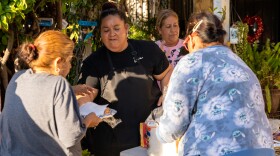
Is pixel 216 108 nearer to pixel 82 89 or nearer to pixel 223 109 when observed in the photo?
pixel 223 109

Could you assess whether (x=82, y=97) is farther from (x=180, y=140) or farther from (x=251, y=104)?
(x=251, y=104)

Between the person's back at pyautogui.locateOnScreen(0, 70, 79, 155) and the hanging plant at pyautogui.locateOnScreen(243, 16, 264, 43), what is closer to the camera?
the person's back at pyautogui.locateOnScreen(0, 70, 79, 155)

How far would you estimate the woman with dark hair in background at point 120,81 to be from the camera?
9.00 ft

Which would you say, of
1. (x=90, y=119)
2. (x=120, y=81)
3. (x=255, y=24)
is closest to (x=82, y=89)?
(x=120, y=81)

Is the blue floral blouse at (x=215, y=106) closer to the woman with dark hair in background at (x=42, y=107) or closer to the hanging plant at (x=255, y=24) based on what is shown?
the woman with dark hair in background at (x=42, y=107)

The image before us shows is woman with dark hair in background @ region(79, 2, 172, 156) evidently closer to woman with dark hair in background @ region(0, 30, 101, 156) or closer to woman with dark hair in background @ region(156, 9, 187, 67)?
woman with dark hair in background @ region(0, 30, 101, 156)

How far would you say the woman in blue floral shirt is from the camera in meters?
1.82

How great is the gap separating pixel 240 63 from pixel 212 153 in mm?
438

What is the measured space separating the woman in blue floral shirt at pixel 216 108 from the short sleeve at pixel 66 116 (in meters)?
0.43

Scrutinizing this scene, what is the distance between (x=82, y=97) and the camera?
2564 millimetres

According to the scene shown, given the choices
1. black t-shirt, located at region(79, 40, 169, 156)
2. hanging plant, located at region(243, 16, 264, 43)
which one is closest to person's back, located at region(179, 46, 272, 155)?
black t-shirt, located at region(79, 40, 169, 156)

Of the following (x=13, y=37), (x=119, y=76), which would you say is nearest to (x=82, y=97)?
(x=119, y=76)

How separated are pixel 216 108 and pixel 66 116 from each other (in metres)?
0.71

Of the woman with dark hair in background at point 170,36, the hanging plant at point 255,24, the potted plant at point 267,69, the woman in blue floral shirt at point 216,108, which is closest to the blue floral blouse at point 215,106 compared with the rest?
the woman in blue floral shirt at point 216,108
